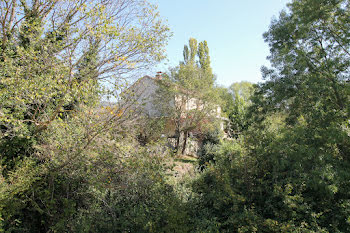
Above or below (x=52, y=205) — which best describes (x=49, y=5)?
above

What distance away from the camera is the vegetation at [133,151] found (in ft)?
16.7

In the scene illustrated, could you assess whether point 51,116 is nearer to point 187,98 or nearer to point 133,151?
point 133,151

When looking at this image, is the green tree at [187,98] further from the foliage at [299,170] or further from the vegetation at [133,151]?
the foliage at [299,170]

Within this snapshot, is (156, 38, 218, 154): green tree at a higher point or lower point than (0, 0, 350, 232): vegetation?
higher

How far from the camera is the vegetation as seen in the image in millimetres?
5090

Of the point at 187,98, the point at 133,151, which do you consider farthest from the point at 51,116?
→ the point at 187,98

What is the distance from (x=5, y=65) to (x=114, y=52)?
2899 millimetres

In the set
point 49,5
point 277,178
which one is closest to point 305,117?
point 277,178

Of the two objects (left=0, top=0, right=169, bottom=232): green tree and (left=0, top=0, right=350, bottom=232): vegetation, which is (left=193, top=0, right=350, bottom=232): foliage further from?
(left=0, top=0, right=169, bottom=232): green tree

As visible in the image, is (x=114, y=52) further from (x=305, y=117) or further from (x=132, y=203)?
(x=305, y=117)

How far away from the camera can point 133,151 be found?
22.3ft

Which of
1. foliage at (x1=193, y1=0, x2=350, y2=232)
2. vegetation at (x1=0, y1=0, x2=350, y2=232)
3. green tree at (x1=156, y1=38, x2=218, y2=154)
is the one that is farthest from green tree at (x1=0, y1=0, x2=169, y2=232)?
green tree at (x1=156, y1=38, x2=218, y2=154)

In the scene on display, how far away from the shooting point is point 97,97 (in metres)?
6.78

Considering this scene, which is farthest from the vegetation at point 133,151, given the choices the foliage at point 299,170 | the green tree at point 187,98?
the green tree at point 187,98
